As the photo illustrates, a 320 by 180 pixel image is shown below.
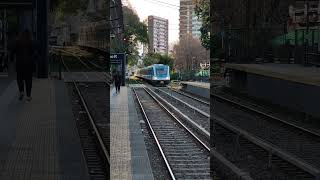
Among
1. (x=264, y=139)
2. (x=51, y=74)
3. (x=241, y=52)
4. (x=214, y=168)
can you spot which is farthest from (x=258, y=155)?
(x=51, y=74)

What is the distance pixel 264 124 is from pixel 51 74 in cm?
388

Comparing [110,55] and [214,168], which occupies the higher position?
[110,55]

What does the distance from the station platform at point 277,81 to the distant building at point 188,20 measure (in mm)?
366

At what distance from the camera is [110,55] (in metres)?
3.49

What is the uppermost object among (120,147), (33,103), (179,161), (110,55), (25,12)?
(25,12)

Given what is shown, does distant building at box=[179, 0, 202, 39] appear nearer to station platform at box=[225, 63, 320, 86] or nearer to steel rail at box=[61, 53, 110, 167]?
station platform at box=[225, 63, 320, 86]

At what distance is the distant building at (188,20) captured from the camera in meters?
3.87

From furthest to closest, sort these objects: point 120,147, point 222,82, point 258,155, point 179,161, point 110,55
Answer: point 179,161 → point 258,155 → point 120,147 → point 222,82 → point 110,55

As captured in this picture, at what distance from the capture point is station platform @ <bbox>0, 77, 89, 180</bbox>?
14.6ft

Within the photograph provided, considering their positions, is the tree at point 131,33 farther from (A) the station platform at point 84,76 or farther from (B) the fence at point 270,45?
(B) the fence at point 270,45

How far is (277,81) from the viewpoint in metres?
4.50

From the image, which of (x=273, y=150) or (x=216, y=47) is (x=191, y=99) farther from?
(x=216, y=47)

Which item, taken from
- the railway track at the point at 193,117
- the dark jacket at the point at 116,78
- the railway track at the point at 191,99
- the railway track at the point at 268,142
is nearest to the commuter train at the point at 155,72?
the railway track at the point at 191,99

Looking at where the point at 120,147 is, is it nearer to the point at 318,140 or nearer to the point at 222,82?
the point at 222,82
